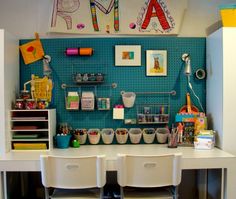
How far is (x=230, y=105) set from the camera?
6.35 feet

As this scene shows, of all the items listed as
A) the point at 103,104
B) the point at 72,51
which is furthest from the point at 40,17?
the point at 103,104

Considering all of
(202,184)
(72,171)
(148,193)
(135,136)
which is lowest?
(202,184)

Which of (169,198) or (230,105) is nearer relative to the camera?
(169,198)

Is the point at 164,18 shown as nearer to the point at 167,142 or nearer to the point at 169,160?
the point at 167,142

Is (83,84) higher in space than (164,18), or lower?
lower

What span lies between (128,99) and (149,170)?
0.78m

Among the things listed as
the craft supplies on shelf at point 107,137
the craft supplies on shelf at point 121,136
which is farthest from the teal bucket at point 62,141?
the craft supplies on shelf at point 121,136

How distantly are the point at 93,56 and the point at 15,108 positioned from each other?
79 centimetres

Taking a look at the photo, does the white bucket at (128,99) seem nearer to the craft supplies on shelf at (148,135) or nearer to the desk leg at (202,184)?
the craft supplies on shelf at (148,135)

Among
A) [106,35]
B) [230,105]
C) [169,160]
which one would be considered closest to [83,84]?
[106,35]

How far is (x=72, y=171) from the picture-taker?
1581 millimetres

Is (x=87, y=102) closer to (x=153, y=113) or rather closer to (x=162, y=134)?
(x=153, y=113)

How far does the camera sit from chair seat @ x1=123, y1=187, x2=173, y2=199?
172 centimetres

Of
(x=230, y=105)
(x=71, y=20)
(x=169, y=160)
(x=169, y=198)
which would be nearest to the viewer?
(x=169, y=160)
